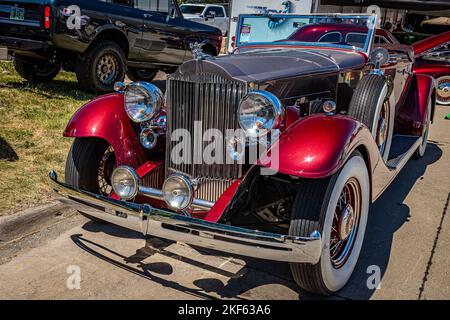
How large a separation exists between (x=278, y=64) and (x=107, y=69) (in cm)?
457

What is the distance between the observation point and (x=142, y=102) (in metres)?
2.98

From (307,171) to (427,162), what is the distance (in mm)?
3535

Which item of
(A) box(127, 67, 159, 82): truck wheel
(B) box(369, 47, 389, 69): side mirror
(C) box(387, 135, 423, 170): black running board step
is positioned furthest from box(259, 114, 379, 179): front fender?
(A) box(127, 67, 159, 82): truck wheel

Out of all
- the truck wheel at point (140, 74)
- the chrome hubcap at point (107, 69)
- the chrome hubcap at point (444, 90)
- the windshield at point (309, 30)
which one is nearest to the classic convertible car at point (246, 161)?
the windshield at point (309, 30)

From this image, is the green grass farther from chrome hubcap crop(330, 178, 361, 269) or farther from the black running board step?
the black running board step

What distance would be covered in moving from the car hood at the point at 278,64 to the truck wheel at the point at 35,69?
5.07 meters

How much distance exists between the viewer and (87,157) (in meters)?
3.16

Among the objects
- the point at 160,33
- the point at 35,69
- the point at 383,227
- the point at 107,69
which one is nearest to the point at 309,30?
the point at 383,227

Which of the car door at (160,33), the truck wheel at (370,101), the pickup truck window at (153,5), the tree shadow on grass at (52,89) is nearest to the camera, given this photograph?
the truck wheel at (370,101)

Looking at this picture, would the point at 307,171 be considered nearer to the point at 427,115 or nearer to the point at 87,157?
the point at 87,157

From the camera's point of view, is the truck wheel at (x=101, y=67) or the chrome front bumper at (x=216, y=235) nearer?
the chrome front bumper at (x=216, y=235)

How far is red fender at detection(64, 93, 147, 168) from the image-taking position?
9.95 ft

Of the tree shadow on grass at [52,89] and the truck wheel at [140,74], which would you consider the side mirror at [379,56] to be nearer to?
the tree shadow on grass at [52,89]

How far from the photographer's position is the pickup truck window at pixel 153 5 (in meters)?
7.58
